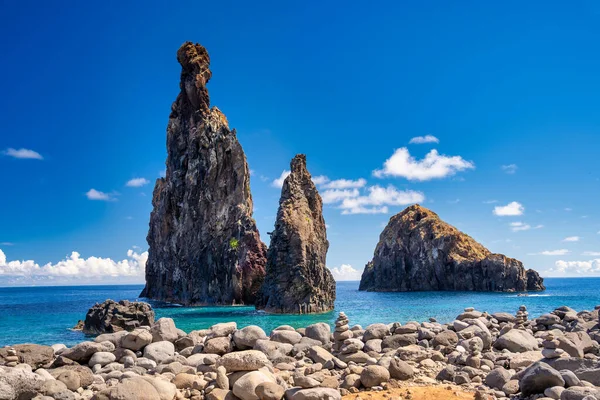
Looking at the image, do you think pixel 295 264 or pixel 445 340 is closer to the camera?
pixel 445 340

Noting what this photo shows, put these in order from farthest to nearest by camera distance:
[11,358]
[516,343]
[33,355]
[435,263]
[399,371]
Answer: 1. [435,263]
2. [516,343]
3. [33,355]
4. [11,358]
5. [399,371]

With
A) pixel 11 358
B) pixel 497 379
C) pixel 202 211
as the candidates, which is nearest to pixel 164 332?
pixel 11 358

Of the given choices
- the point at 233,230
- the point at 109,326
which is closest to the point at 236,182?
the point at 233,230

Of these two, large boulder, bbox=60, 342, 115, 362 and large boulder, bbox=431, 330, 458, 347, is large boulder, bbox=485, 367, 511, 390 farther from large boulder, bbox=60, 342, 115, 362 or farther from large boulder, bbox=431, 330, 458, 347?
large boulder, bbox=60, 342, 115, 362

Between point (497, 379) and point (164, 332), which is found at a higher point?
point (164, 332)

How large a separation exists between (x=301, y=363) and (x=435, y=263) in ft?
449

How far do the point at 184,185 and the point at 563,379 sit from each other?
8943cm

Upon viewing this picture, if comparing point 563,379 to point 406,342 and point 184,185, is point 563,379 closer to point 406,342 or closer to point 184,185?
point 406,342

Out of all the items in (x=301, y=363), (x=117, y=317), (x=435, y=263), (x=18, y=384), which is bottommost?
(x=117, y=317)

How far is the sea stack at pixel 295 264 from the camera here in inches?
2181

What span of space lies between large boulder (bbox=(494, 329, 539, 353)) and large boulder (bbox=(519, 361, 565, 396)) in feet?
23.5

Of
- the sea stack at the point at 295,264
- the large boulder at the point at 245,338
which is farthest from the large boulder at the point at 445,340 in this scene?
the sea stack at the point at 295,264

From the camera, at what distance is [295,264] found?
56.2 m

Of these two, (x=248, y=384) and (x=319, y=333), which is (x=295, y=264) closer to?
(x=319, y=333)
